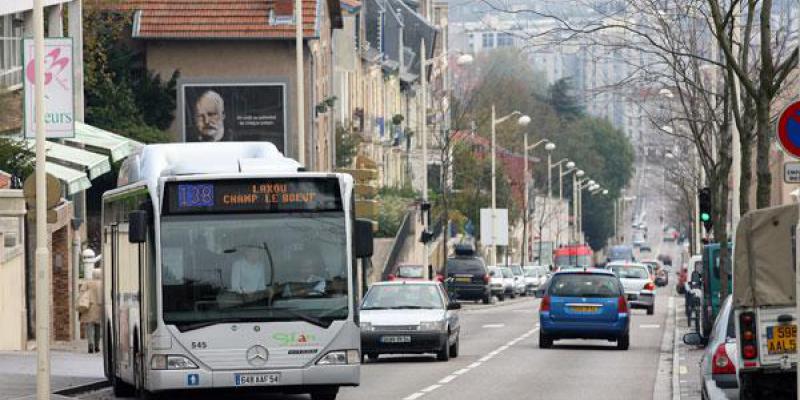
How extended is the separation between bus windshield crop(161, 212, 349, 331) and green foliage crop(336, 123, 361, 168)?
167 feet

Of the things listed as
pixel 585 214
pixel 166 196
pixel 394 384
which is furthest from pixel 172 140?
pixel 585 214

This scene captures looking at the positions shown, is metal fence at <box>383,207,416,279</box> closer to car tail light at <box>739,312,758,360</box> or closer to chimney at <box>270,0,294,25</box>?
chimney at <box>270,0,294,25</box>

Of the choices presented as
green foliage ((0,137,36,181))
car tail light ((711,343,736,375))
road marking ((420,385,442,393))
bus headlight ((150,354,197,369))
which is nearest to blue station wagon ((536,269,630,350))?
green foliage ((0,137,36,181))

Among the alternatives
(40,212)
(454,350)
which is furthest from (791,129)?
(454,350)

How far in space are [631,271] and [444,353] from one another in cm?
2943

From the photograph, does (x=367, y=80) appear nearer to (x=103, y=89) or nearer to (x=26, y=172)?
(x=103, y=89)

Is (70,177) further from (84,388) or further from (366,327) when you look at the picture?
(84,388)

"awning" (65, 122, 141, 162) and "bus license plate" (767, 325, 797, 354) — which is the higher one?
"awning" (65, 122, 141, 162)

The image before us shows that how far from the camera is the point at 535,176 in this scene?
490 ft

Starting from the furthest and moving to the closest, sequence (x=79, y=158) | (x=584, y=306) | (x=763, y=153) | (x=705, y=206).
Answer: (x=705, y=206) < (x=79, y=158) < (x=584, y=306) < (x=763, y=153)

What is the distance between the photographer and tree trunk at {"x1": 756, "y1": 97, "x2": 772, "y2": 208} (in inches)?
977

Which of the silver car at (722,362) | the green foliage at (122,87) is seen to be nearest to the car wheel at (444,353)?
the silver car at (722,362)

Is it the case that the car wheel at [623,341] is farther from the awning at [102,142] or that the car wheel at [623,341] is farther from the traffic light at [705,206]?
the awning at [102,142]

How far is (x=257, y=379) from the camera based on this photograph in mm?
21188
